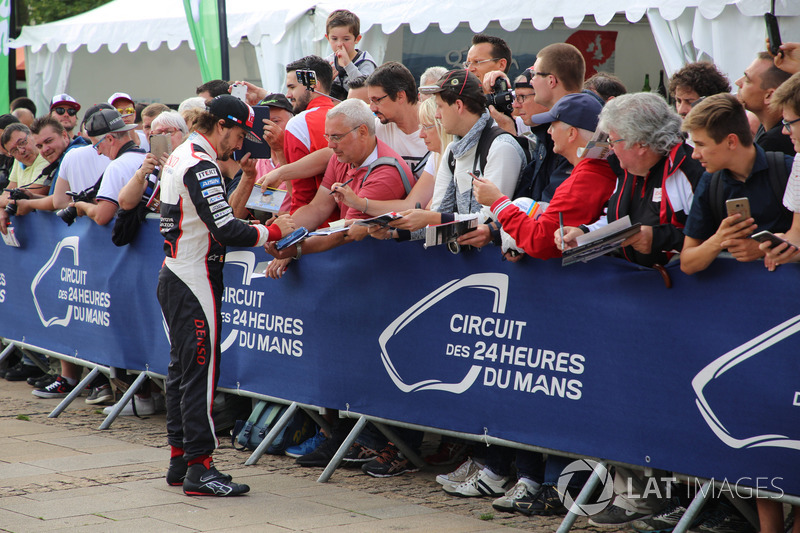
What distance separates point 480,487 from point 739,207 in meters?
2.38

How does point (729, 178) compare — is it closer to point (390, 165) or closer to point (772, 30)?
point (390, 165)

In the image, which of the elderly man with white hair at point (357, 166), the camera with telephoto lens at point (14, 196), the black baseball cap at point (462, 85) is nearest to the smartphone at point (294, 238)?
the elderly man with white hair at point (357, 166)

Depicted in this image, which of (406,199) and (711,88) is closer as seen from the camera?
(711,88)

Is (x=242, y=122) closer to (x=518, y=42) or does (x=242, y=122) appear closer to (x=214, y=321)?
(x=214, y=321)

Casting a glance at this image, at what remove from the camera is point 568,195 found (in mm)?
4512

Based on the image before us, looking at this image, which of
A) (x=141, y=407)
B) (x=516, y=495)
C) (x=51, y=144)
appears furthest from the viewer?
(x=51, y=144)

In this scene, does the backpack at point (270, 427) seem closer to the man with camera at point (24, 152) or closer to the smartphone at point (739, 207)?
the smartphone at point (739, 207)

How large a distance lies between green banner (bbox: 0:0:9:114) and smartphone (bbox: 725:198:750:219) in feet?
41.3

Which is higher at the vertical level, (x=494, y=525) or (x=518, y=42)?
(x=518, y=42)

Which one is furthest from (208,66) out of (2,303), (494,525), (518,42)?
(494,525)

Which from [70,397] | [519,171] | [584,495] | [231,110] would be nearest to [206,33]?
[70,397]

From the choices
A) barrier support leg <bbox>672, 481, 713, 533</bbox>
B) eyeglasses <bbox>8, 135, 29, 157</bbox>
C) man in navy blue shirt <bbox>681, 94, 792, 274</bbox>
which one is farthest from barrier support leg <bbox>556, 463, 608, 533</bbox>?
eyeglasses <bbox>8, 135, 29, 157</bbox>

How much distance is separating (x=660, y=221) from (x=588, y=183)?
1.40ft

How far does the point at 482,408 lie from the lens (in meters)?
5.03
